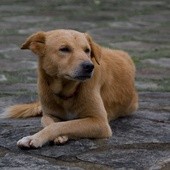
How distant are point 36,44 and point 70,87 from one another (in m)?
0.41

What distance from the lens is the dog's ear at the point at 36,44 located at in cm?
512

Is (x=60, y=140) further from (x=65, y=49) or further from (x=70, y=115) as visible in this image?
(x=65, y=49)

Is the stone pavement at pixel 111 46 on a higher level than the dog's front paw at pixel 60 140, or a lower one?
lower

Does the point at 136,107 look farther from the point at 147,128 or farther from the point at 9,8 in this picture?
the point at 9,8

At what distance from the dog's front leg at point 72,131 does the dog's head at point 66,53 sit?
346 mm

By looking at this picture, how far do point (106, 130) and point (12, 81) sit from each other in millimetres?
2641

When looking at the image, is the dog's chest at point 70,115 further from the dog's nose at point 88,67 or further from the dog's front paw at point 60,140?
the dog's nose at point 88,67

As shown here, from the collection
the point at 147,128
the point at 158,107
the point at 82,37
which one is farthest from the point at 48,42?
the point at 158,107

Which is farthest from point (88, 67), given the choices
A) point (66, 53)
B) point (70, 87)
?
point (70, 87)

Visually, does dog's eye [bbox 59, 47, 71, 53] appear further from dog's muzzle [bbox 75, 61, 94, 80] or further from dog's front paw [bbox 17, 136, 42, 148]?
dog's front paw [bbox 17, 136, 42, 148]

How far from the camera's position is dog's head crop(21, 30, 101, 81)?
191 inches

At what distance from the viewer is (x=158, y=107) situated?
6316mm

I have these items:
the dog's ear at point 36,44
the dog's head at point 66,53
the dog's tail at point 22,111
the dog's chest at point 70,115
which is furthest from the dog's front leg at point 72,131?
the dog's tail at point 22,111

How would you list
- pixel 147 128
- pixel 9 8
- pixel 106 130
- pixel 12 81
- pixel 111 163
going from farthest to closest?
pixel 9 8
pixel 12 81
pixel 147 128
pixel 106 130
pixel 111 163
